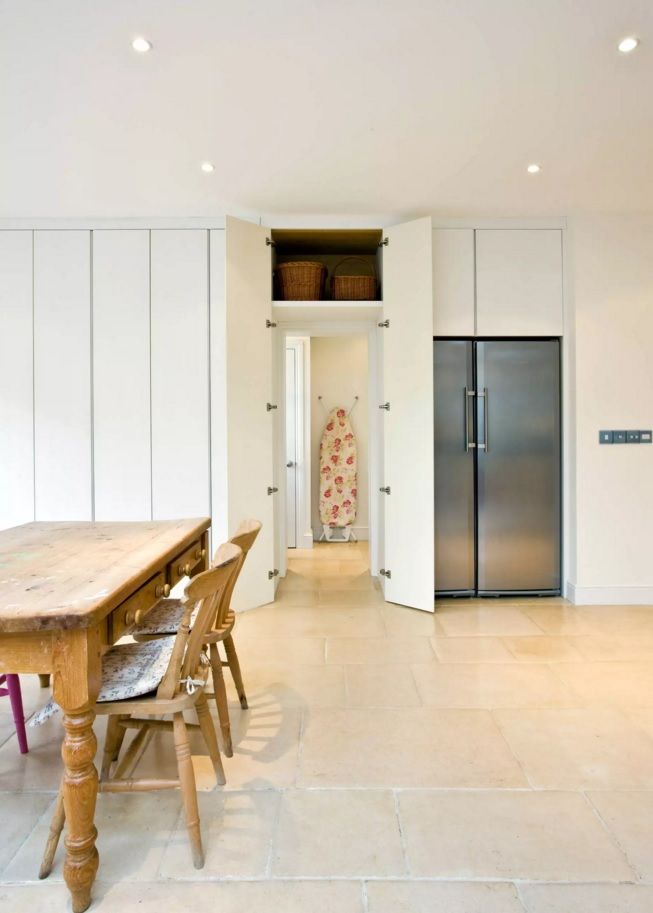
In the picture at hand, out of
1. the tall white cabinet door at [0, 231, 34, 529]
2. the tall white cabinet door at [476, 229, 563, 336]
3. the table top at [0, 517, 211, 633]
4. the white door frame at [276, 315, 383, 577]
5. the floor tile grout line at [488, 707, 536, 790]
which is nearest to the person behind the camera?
the table top at [0, 517, 211, 633]

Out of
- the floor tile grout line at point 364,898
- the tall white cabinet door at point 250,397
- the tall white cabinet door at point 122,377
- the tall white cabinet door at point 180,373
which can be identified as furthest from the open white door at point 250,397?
the floor tile grout line at point 364,898

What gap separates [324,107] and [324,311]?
5.10 ft

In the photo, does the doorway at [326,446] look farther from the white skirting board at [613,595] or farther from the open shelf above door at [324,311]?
the white skirting board at [613,595]

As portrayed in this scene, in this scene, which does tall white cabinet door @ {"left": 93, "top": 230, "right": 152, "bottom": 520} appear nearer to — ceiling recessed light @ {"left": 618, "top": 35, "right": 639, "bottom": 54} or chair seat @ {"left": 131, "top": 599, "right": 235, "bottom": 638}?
chair seat @ {"left": 131, "top": 599, "right": 235, "bottom": 638}

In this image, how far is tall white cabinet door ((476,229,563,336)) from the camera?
378cm

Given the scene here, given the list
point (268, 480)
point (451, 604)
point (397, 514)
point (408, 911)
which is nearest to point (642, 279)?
point (397, 514)

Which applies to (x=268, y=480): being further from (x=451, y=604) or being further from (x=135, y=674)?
(x=135, y=674)

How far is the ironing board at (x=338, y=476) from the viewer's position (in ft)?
19.3

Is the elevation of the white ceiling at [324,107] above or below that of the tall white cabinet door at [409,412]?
above

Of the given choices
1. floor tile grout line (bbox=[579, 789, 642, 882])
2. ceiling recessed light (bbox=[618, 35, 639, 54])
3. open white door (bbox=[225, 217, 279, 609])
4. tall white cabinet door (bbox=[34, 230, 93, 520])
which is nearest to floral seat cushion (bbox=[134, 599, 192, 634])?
open white door (bbox=[225, 217, 279, 609])

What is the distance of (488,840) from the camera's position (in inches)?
59.6

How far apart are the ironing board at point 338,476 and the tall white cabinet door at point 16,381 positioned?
302 cm

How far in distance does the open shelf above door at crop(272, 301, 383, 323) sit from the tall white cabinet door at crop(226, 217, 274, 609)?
182 mm

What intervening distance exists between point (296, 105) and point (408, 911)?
3.02 meters
